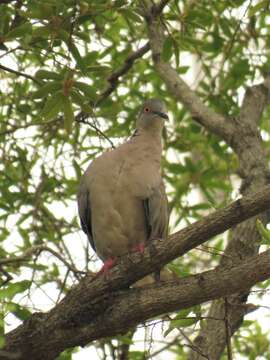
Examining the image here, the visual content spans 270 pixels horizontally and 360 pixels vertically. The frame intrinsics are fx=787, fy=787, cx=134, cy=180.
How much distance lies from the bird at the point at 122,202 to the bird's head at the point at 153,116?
60cm

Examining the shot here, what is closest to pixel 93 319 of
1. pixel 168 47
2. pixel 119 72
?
pixel 168 47

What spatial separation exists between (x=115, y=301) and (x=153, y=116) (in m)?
2.29

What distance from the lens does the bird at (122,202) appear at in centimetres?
562

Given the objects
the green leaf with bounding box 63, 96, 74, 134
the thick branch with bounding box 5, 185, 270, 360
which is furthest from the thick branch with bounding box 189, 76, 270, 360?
the green leaf with bounding box 63, 96, 74, 134

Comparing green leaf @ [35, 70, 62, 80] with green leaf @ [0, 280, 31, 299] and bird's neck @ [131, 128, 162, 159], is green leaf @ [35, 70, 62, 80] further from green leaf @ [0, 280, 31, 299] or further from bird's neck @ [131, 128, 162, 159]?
bird's neck @ [131, 128, 162, 159]

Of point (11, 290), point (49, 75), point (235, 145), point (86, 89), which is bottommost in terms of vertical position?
point (11, 290)

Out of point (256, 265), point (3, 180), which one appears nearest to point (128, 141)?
point (3, 180)

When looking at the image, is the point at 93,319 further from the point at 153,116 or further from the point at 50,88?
the point at 153,116

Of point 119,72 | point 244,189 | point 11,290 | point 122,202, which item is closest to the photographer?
point 11,290

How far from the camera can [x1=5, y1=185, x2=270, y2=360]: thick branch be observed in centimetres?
427

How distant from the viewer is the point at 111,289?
183 inches

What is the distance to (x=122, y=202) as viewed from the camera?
560 centimetres

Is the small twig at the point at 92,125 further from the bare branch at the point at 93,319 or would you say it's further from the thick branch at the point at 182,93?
the bare branch at the point at 93,319

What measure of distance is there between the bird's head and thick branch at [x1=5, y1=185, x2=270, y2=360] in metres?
2.02
